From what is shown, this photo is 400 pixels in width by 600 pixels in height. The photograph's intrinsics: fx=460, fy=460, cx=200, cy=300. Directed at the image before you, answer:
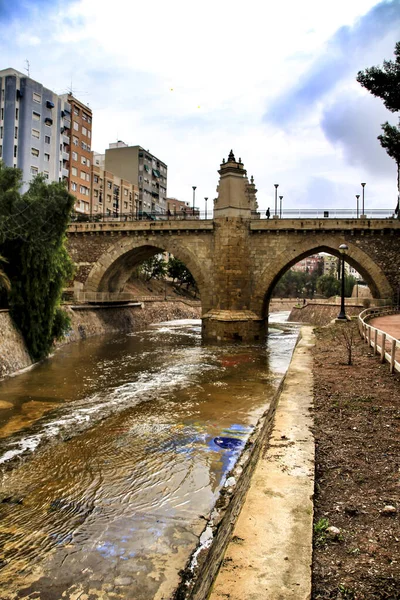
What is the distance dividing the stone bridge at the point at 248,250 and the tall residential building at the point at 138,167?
46.5 meters

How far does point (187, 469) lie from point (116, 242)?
97.7ft

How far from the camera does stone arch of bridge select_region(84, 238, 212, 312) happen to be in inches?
1292

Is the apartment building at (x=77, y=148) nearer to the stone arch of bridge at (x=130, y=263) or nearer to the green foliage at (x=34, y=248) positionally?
the stone arch of bridge at (x=130, y=263)

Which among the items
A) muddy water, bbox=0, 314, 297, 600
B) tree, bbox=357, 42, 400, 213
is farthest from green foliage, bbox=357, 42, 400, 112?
muddy water, bbox=0, 314, 297, 600

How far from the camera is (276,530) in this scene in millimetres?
3961

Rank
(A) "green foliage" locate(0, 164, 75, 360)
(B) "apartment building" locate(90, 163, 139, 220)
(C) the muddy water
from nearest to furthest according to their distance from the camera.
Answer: (C) the muddy water, (A) "green foliage" locate(0, 164, 75, 360), (B) "apartment building" locate(90, 163, 139, 220)

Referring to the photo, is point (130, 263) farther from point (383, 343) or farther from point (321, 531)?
point (321, 531)

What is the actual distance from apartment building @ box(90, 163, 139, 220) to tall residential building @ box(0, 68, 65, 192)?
1027cm

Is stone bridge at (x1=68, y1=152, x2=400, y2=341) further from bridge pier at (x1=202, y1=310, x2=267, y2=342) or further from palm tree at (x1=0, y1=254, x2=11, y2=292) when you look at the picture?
palm tree at (x1=0, y1=254, x2=11, y2=292)

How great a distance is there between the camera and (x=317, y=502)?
4609mm

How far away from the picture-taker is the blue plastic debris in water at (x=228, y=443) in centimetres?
956

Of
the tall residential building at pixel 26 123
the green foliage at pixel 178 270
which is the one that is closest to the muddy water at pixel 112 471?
the tall residential building at pixel 26 123

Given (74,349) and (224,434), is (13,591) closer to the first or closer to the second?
(224,434)

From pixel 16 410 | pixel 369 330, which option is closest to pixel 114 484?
pixel 16 410
